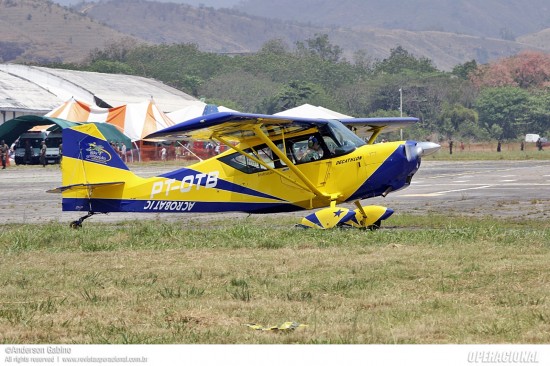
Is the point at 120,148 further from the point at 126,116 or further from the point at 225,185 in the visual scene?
the point at 225,185

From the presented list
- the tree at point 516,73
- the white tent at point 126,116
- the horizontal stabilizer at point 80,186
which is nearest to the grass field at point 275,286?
the horizontal stabilizer at point 80,186

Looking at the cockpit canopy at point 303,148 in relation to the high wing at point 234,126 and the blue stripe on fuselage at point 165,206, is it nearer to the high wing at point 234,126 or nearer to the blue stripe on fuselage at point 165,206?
the high wing at point 234,126

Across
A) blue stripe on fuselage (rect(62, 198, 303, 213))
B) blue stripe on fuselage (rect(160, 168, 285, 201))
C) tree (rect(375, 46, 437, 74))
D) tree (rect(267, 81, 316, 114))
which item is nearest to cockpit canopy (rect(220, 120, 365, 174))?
blue stripe on fuselage (rect(160, 168, 285, 201))

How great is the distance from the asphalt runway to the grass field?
6.70 meters

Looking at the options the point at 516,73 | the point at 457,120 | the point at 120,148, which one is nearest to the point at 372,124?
the point at 120,148

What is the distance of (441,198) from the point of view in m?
26.9

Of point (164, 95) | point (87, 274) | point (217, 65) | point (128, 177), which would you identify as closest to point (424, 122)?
point (164, 95)

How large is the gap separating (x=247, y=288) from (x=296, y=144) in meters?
8.14

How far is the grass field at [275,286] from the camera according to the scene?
8.45 metres

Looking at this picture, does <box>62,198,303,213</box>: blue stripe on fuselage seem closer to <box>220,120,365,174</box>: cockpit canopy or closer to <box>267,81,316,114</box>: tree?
<box>220,120,365,174</box>: cockpit canopy

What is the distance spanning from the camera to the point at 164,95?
94.9 metres

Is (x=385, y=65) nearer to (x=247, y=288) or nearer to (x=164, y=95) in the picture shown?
(x=164, y=95)

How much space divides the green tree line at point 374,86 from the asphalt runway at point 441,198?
55990 millimetres

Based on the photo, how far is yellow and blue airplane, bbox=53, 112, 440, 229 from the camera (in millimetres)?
17688
